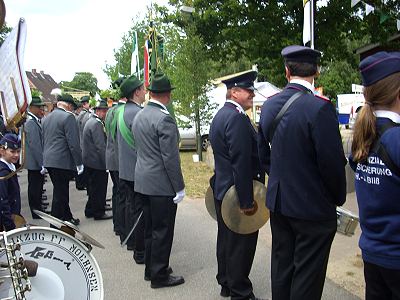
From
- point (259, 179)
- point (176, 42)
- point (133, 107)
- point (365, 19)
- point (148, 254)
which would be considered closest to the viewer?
point (259, 179)

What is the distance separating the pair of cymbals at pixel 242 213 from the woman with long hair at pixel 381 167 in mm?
1466

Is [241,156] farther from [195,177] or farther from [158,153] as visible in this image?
[195,177]

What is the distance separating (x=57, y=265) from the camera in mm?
2771

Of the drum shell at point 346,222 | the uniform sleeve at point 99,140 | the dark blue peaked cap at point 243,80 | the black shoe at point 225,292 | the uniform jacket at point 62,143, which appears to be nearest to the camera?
the drum shell at point 346,222

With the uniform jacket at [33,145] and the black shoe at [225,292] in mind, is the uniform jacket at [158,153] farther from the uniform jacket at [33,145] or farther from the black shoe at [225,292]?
the uniform jacket at [33,145]

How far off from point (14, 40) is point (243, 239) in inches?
99.4

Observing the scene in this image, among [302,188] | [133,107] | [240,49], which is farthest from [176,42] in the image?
[302,188]

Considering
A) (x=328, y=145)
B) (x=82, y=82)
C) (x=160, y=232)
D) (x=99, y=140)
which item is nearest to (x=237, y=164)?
(x=328, y=145)

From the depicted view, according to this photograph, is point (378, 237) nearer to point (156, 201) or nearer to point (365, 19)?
point (156, 201)

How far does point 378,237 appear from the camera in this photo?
7.38 ft

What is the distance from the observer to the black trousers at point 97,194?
7512 mm

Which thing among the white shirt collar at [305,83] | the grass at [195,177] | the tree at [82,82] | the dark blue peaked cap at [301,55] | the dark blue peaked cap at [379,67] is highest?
the dark blue peaked cap at [301,55]

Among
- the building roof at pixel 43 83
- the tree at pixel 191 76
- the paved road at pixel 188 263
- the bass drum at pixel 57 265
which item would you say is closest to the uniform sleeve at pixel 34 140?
the paved road at pixel 188 263

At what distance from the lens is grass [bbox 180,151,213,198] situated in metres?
9.56
